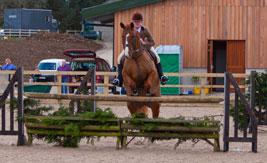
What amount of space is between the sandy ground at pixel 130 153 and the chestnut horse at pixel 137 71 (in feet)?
2.73

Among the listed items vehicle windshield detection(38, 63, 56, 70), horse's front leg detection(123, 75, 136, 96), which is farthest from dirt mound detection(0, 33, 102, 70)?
horse's front leg detection(123, 75, 136, 96)

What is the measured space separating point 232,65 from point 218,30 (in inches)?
66.5

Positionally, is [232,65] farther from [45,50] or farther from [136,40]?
[45,50]

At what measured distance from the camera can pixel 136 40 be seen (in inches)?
615

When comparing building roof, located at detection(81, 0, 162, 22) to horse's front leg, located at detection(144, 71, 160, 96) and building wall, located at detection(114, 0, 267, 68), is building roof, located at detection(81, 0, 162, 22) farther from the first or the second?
horse's front leg, located at detection(144, 71, 160, 96)

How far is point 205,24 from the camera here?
35594 millimetres

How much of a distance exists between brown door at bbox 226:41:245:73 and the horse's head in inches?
801

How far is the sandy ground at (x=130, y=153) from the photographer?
44.1 feet

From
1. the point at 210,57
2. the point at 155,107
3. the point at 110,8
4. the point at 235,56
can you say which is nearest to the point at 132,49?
the point at 155,107

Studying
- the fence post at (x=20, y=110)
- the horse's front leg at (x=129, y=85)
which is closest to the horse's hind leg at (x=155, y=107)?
the horse's front leg at (x=129, y=85)

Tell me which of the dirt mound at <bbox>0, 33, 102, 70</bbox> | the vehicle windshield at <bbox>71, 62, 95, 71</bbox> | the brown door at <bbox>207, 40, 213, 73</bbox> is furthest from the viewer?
the dirt mound at <bbox>0, 33, 102, 70</bbox>

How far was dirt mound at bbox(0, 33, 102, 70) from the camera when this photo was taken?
207ft

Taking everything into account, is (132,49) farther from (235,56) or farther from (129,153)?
(235,56)

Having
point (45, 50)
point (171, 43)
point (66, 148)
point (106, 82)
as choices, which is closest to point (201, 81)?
point (106, 82)
